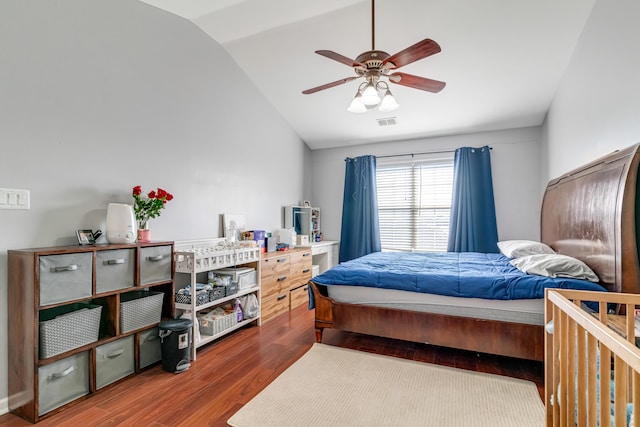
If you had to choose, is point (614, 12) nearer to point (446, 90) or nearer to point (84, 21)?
point (446, 90)

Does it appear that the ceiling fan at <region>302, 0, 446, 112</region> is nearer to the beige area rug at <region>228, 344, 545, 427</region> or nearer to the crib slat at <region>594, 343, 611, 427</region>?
the crib slat at <region>594, 343, 611, 427</region>

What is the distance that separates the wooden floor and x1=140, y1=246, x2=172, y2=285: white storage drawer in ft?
2.17

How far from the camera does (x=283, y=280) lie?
12.0 ft

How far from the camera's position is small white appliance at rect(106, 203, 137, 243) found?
84.8 inches

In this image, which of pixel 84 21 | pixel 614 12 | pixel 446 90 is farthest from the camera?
pixel 446 90

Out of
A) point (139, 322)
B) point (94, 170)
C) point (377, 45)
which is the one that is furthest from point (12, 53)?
point (377, 45)

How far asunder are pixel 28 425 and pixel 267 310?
1950 millimetres

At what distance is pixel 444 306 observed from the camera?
7.55 ft

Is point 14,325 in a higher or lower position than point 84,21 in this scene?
lower

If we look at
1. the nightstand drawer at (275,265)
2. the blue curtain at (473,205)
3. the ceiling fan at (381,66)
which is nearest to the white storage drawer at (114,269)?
the nightstand drawer at (275,265)

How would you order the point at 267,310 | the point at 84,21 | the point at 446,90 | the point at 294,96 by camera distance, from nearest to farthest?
the point at 84,21, the point at 267,310, the point at 446,90, the point at 294,96

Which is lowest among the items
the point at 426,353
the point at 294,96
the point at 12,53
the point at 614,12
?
the point at 426,353

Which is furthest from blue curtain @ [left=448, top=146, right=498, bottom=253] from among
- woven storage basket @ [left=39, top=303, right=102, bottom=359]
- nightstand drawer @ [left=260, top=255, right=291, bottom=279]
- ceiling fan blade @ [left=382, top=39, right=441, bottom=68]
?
woven storage basket @ [left=39, top=303, right=102, bottom=359]

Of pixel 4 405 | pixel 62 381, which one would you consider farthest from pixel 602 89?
pixel 4 405
